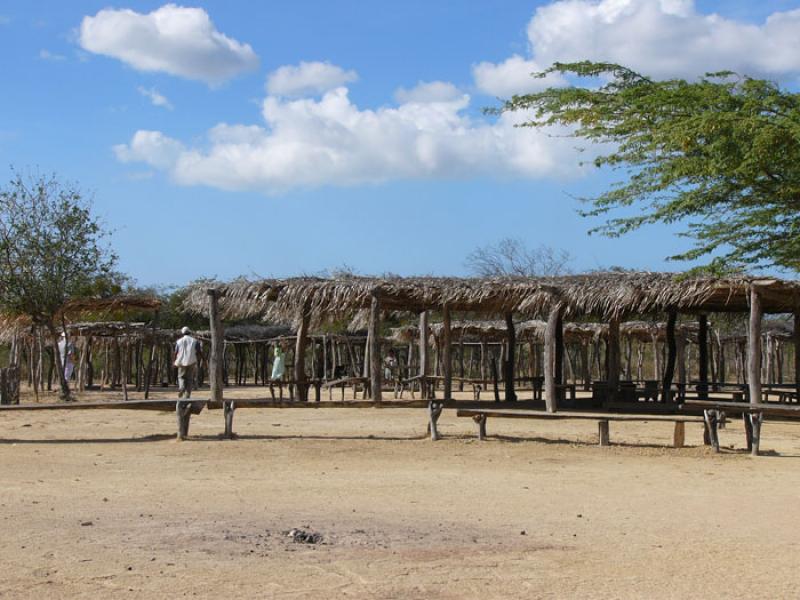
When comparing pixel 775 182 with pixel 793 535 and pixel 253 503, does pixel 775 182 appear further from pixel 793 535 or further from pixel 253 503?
pixel 253 503

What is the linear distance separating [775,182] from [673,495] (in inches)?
199

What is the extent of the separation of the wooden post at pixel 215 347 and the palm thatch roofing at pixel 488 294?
29 cm

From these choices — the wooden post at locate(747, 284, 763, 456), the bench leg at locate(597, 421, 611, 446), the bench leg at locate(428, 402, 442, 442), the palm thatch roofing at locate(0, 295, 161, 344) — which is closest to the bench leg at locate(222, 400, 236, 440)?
the bench leg at locate(428, 402, 442, 442)

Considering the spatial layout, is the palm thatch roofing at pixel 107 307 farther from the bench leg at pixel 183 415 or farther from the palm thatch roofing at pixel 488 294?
the bench leg at pixel 183 415

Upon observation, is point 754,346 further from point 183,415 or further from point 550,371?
point 183,415

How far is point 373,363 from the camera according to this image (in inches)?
719

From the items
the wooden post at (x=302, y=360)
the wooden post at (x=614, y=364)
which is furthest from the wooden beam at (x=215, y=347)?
the wooden post at (x=614, y=364)

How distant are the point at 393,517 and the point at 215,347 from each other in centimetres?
1050

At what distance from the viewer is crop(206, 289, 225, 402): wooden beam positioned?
17.3m

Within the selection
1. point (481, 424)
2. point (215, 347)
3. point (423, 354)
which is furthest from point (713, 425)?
point (423, 354)

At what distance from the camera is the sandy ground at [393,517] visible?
5.60 metres

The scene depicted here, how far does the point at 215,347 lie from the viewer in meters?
17.7

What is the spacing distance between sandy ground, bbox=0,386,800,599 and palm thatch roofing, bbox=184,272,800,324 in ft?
12.0

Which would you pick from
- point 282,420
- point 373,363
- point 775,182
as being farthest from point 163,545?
point 373,363
